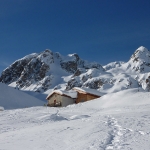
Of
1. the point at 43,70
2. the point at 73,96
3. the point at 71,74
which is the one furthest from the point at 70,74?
the point at 73,96

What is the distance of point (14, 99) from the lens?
50.4 metres

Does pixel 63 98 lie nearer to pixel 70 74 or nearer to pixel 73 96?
pixel 73 96

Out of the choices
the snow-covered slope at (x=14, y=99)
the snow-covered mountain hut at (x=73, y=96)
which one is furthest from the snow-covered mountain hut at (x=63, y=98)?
the snow-covered slope at (x=14, y=99)

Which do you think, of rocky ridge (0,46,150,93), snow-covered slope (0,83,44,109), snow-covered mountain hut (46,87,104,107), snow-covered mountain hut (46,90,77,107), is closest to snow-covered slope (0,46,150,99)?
rocky ridge (0,46,150,93)

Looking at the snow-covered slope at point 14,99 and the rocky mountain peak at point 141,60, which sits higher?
the rocky mountain peak at point 141,60

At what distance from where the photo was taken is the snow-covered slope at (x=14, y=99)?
152ft

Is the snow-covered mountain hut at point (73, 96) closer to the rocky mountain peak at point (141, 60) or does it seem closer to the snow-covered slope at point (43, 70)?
the snow-covered slope at point (43, 70)

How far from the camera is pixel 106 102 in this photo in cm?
2528

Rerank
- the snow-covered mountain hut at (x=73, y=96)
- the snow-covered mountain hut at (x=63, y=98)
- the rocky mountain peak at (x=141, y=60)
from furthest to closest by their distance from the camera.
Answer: the rocky mountain peak at (x=141, y=60) < the snow-covered mountain hut at (x=63, y=98) < the snow-covered mountain hut at (x=73, y=96)

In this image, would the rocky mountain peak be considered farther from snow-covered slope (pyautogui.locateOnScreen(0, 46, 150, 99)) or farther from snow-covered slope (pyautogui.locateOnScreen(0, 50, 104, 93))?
snow-covered slope (pyautogui.locateOnScreen(0, 50, 104, 93))

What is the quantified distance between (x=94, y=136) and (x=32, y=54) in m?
151

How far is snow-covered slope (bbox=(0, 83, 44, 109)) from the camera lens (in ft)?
152

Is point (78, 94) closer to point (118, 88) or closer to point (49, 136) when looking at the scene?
point (49, 136)

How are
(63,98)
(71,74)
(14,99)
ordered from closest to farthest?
(63,98), (14,99), (71,74)
